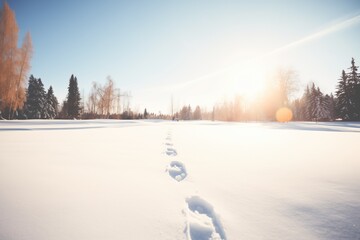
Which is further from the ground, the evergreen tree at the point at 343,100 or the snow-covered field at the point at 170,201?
the evergreen tree at the point at 343,100

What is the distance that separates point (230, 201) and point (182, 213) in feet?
2.14

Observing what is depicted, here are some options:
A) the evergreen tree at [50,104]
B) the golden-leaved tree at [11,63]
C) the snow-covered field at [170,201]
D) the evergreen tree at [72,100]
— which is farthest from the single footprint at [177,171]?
the evergreen tree at [72,100]

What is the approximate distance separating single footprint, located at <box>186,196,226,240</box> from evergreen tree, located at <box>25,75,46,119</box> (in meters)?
44.4

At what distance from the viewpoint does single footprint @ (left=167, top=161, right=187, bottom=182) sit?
3.05m

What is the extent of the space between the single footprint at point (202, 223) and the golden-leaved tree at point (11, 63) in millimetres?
21314

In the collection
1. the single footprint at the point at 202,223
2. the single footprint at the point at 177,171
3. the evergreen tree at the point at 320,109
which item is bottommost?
the single footprint at the point at 202,223

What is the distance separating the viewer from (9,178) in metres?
2.38

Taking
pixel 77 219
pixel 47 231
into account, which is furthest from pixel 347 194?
pixel 47 231

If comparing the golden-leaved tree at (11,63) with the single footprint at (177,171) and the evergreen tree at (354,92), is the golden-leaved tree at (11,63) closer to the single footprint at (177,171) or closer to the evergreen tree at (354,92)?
the single footprint at (177,171)

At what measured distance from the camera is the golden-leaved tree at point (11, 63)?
1603 cm

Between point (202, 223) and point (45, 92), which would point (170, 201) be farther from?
point (45, 92)

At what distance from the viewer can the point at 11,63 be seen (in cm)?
1638

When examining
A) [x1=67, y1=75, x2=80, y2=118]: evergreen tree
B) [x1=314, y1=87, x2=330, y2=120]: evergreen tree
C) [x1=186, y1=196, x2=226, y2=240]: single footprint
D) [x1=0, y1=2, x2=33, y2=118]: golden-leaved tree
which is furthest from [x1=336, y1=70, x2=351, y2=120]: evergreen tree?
[x1=67, y1=75, x2=80, y2=118]: evergreen tree

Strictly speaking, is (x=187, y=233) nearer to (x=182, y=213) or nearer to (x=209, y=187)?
(x=182, y=213)
